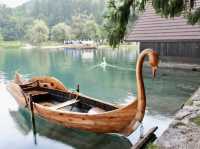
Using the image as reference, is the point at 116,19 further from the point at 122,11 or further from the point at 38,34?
the point at 38,34

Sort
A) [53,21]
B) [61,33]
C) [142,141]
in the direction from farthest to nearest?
1. [53,21]
2. [61,33]
3. [142,141]

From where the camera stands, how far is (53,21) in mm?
76250

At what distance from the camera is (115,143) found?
17.9ft

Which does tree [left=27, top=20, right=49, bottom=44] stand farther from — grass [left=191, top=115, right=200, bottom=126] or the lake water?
grass [left=191, top=115, right=200, bottom=126]

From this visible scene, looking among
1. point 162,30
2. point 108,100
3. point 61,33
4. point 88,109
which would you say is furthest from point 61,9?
point 88,109

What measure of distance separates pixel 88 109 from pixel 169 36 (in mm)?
9116

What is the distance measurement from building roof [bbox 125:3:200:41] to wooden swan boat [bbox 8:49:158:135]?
7.51 metres

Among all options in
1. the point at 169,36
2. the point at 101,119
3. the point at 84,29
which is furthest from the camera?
the point at 84,29

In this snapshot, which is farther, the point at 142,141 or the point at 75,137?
the point at 75,137

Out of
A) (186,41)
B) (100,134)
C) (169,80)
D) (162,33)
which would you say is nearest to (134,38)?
(162,33)

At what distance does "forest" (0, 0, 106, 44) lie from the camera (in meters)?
52.6

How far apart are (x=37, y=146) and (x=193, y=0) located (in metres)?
4.31

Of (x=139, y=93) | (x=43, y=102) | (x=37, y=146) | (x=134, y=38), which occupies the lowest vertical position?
(x=37, y=146)

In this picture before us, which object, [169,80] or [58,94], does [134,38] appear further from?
[58,94]
